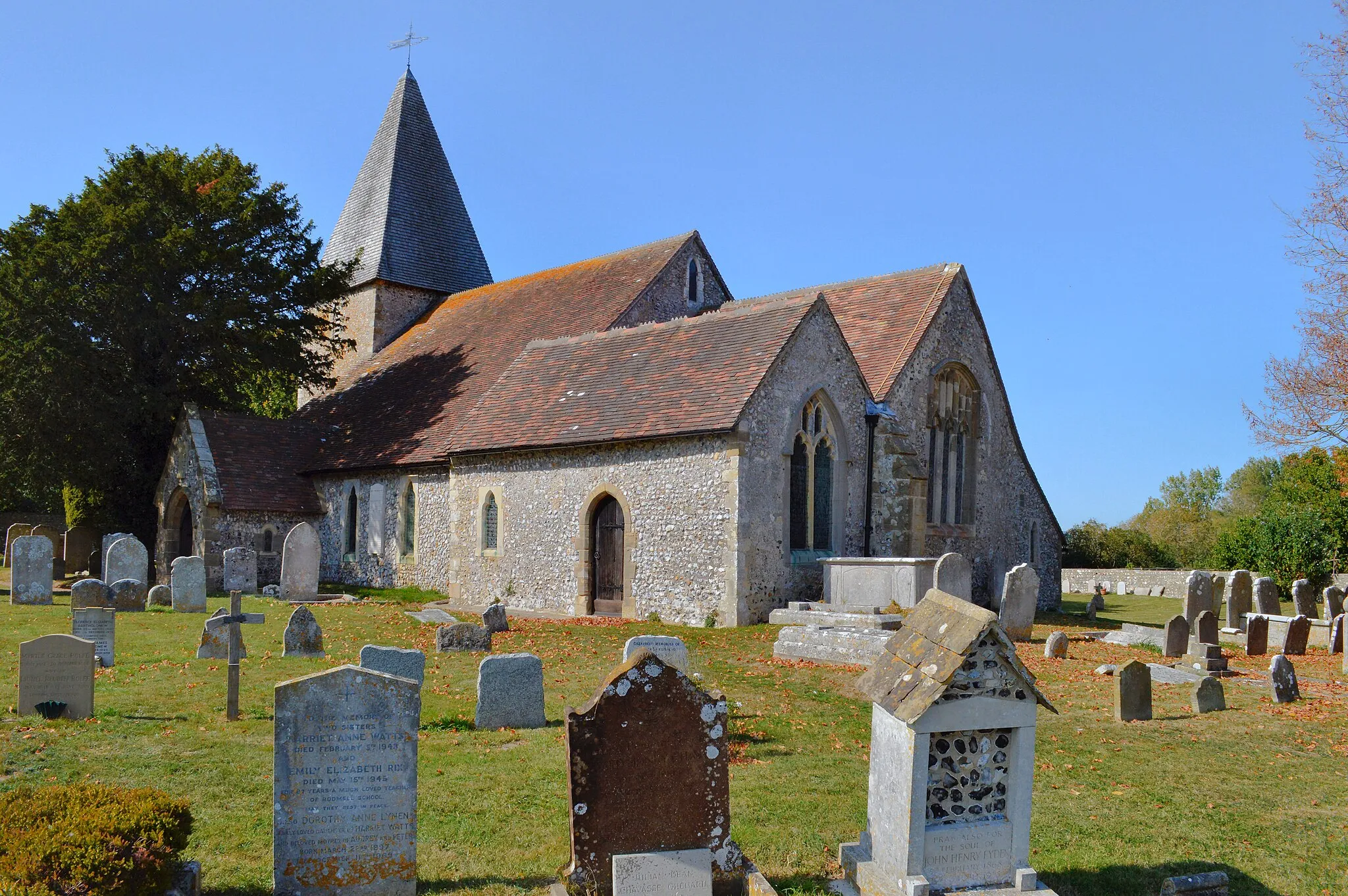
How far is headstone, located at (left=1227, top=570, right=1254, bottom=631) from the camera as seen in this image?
20969 millimetres

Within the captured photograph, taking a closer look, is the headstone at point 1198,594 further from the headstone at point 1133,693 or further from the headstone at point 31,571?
the headstone at point 31,571

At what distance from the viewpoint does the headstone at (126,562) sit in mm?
21047

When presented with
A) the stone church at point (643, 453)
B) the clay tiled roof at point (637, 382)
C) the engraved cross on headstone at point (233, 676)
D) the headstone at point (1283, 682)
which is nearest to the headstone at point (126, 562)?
the stone church at point (643, 453)

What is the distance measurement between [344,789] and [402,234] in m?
32.3

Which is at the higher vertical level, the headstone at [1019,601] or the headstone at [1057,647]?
the headstone at [1019,601]

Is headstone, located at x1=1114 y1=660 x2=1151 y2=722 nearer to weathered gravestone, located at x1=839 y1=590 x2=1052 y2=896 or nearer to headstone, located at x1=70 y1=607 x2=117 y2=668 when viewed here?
weathered gravestone, located at x1=839 y1=590 x2=1052 y2=896

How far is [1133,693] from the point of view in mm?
11320

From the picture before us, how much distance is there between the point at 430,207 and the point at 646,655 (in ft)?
111

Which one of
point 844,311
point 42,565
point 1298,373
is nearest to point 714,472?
point 844,311

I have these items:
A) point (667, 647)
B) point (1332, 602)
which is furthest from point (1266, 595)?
point (667, 647)

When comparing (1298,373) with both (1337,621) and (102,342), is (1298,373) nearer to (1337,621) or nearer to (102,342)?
(1337,621)

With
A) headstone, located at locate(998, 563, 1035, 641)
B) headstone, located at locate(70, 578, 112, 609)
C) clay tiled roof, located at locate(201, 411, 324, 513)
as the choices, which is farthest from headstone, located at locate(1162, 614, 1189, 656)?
clay tiled roof, located at locate(201, 411, 324, 513)

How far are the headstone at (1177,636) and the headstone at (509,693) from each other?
11280 millimetres

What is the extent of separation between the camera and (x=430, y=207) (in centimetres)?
3722
